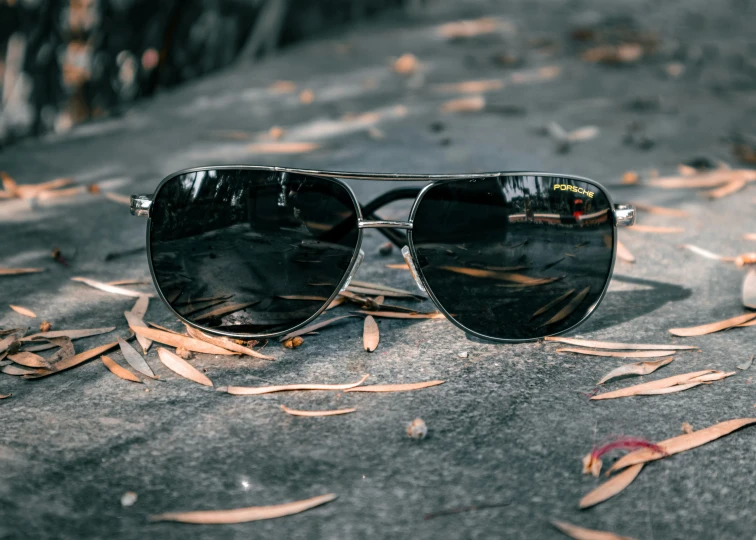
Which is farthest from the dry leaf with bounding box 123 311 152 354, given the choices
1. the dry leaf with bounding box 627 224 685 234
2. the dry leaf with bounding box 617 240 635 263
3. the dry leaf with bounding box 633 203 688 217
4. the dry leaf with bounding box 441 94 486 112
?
the dry leaf with bounding box 441 94 486 112

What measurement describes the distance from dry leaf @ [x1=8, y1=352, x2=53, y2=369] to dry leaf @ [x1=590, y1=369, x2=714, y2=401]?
1144 millimetres

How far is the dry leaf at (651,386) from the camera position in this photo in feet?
4.78

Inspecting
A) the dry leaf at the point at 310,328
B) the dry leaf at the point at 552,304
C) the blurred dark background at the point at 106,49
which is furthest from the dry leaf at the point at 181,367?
the blurred dark background at the point at 106,49

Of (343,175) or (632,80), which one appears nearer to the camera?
(343,175)

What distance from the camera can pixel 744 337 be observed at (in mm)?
1692

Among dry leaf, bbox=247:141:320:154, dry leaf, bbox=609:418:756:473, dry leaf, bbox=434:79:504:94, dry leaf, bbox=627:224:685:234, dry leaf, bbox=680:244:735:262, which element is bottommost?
dry leaf, bbox=609:418:756:473

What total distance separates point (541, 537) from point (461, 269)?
2.36 ft

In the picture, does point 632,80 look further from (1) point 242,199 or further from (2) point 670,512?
(2) point 670,512

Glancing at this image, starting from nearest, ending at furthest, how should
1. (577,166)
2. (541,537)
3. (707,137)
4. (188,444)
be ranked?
(541,537) < (188,444) < (577,166) < (707,137)

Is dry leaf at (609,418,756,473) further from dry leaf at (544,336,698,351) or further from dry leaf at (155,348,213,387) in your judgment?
dry leaf at (155,348,213,387)

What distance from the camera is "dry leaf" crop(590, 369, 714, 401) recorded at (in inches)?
57.4

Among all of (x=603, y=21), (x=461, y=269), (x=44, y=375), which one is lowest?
(x=44, y=375)

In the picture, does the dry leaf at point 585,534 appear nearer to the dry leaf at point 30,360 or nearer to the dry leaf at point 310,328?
the dry leaf at point 310,328

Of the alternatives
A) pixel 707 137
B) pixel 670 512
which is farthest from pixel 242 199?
pixel 707 137
